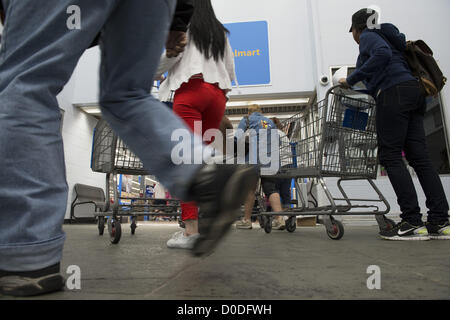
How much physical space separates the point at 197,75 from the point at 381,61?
1.50m

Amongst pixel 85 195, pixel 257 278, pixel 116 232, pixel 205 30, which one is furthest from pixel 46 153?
pixel 85 195

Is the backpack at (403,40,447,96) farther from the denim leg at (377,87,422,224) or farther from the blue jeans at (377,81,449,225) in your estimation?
the denim leg at (377,87,422,224)

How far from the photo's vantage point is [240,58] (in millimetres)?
6273

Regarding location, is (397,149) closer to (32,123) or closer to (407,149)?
(407,149)

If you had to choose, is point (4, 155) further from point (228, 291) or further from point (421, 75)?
point (421, 75)

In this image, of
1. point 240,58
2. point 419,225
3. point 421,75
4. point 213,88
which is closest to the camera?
point 213,88

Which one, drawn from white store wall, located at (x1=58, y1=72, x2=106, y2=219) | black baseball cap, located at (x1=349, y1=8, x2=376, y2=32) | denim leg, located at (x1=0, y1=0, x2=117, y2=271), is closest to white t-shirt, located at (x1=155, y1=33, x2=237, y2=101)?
denim leg, located at (x1=0, y1=0, x2=117, y2=271)

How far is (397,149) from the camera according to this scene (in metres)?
2.34

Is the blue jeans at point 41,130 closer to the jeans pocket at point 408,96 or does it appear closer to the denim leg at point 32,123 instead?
the denim leg at point 32,123

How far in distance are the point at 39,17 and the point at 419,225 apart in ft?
8.31

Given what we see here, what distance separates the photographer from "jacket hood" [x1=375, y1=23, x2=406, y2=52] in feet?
8.20

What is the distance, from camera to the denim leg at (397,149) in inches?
89.4

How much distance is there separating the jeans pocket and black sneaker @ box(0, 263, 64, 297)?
96.3 inches
